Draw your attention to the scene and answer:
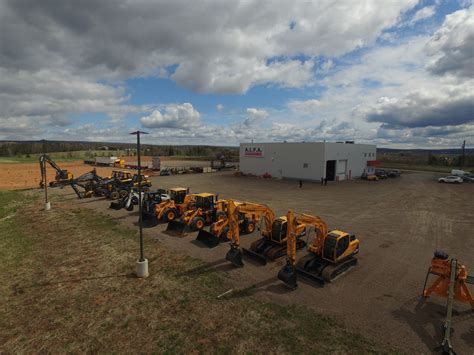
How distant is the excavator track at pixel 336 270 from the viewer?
12.3 m

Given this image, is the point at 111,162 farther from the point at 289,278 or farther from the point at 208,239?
the point at 289,278

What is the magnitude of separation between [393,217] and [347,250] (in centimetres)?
1354

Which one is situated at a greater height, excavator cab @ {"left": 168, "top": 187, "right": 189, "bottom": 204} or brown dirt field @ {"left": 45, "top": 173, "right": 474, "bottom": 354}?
excavator cab @ {"left": 168, "top": 187, "right": 189, "bottom": 204}

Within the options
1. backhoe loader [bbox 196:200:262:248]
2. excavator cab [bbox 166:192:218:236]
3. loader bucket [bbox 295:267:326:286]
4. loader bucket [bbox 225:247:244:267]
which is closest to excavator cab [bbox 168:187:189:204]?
excavator cab [bbox 166:192:218:236]

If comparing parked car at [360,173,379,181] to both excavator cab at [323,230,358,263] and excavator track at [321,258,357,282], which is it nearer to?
excavator track at [321,258,357,282]

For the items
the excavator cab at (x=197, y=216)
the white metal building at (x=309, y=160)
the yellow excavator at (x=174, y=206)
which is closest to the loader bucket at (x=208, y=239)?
the excavator cab at (x=197, y=216)

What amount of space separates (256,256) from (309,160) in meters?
36.0

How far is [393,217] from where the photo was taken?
78.6 feet

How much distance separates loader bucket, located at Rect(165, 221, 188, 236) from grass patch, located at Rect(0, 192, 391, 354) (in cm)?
330

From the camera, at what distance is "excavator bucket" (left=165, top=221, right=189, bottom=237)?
62.6 feet

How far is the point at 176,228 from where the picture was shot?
19531mm

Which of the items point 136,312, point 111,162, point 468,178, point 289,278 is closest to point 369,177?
point 468,178

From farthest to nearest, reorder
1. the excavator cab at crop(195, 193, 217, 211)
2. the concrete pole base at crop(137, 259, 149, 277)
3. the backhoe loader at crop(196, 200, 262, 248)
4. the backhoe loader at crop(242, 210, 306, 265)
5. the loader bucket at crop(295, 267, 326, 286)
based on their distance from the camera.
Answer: the excavator cab at crop(195, 193, 217, 211) → the backhoe loader at crop(196, 200, 262, 248) → the backhoe loader at crop(242, 210, 306, 265) → the concrete pole base at crop(137, 259, 149, 277) → the loader bucket at crop(295, 267, 326, 286)

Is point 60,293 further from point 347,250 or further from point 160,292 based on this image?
point 347,250
